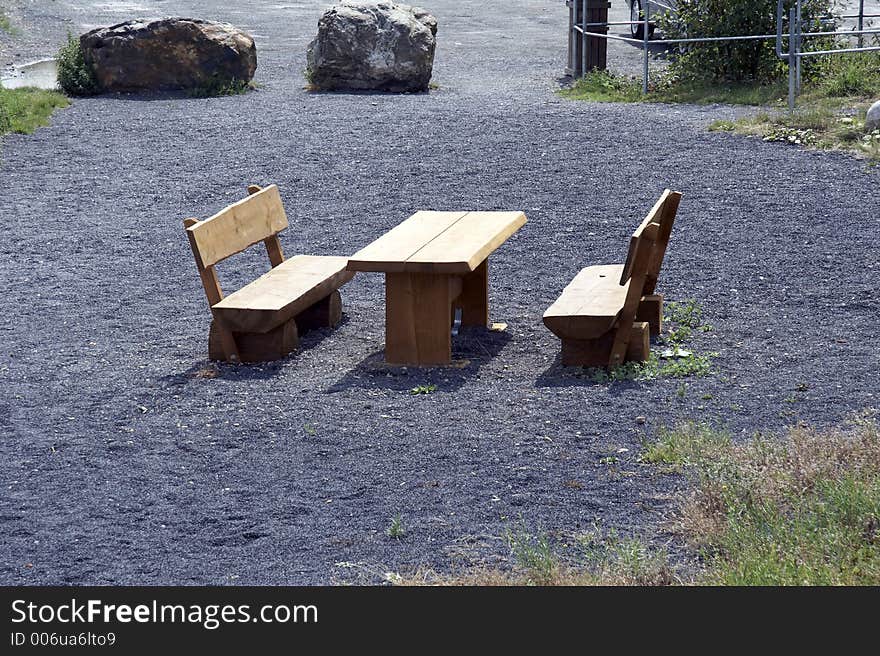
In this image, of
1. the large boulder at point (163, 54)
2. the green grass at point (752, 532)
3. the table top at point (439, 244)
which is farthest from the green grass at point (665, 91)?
the green grass at point (752, 532)

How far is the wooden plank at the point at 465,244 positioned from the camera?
5867mm

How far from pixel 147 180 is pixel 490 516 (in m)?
7.25

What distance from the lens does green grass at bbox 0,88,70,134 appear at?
12.6 metres

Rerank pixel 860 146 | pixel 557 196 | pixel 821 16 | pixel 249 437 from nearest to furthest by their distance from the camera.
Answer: pixel 249 437
pixel 557 196
pixel 860 146
pixel 821 16

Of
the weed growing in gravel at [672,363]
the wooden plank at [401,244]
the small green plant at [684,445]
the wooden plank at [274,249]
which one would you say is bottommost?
the weed growing in gravel at [672,363]

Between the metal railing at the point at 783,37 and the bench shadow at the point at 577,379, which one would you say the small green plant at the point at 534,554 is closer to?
the bench shadow at the point at 577,379

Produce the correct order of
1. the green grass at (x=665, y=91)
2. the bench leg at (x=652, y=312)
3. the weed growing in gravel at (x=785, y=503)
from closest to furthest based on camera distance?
the weed growing in gravel at (x=785, y=503), the bench leg at (x=652, y=312), the green grass at (x=665, y=91)

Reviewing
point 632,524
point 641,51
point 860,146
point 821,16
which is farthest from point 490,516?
point 641,51

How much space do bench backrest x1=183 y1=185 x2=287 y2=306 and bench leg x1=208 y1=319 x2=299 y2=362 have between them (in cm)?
21

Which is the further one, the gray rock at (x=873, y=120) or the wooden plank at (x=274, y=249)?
the gray rock at (x=873, y=120)

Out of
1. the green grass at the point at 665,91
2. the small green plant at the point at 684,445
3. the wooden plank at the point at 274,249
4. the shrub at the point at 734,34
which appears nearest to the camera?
the small green plant at the point at 684,445

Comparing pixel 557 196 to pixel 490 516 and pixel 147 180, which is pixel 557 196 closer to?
pixel 147 180

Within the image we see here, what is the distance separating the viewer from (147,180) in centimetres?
1073

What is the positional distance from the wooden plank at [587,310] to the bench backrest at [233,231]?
1730mm
